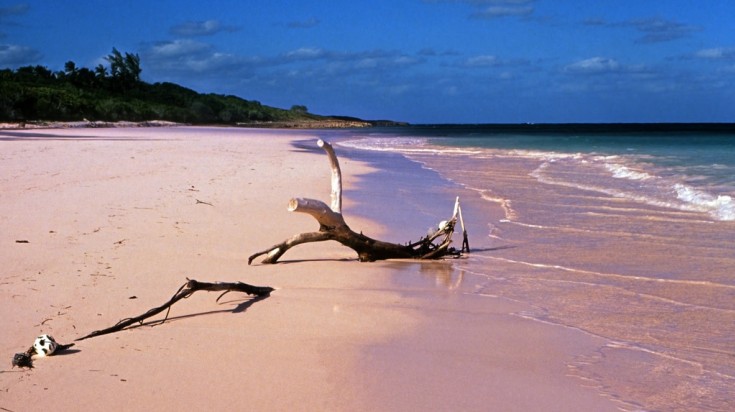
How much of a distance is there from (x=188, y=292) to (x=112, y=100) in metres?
66.4

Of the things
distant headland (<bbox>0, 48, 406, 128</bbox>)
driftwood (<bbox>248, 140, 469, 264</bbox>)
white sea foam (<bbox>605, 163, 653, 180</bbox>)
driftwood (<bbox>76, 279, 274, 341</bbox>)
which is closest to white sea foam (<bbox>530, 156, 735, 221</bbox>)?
white sea foam (<bbox>605, 163, 653, 180</bbox>)

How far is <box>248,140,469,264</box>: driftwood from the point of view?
20.7ft

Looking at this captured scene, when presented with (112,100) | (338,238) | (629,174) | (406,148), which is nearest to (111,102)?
(112,100)

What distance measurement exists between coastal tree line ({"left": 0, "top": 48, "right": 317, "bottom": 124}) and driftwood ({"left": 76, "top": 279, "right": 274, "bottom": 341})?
150 ft

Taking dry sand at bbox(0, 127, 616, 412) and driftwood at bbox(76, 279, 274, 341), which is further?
driftwood at bbox(76, 279, 274, 341)

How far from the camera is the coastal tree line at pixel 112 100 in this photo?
50500mm

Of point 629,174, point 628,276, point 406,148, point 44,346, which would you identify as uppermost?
point 406,148

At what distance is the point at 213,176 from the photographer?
531 inches

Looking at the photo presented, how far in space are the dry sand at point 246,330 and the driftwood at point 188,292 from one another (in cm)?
6

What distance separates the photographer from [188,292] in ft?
14.8

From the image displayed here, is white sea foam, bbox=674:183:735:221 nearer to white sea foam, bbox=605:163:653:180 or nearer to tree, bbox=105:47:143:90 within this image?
white sea foam, bbox=605:163:653:180

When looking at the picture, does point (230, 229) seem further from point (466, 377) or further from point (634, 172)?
point (634, 172)

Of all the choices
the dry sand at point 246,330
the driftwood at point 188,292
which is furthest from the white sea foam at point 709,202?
the driftwood at point 188,292

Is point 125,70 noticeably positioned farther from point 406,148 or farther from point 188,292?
point 188,292
